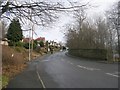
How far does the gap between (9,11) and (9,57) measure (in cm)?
2130

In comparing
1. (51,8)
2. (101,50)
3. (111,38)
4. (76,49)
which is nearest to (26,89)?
(51,8)

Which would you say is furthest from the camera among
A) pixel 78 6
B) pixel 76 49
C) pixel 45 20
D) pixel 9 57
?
pixel 76 49

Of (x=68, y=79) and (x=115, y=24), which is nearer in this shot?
(x=68, y=79)

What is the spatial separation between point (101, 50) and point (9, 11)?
139ft

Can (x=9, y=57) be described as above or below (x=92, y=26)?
below

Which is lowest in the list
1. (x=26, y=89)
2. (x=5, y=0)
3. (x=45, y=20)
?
(x=26, y=89)

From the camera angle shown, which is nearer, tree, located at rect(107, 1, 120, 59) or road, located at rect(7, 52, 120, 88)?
road, located at rect(7, 52, 120, 88)

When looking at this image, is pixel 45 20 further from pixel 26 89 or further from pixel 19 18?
pixel 26 89

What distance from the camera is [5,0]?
1178 centimetres

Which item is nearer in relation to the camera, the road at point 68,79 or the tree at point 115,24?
the road at point 68,79

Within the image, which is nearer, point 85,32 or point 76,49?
point 85,32

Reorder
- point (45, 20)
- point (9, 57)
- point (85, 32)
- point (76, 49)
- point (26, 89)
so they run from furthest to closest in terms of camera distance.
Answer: point (76, 49), point (85, 32), point (9, 57), point (26, 89), point (45, 20)

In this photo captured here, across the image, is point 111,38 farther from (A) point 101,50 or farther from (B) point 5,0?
(B) point 5,0

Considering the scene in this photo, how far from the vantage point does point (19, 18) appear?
12.6 meters
